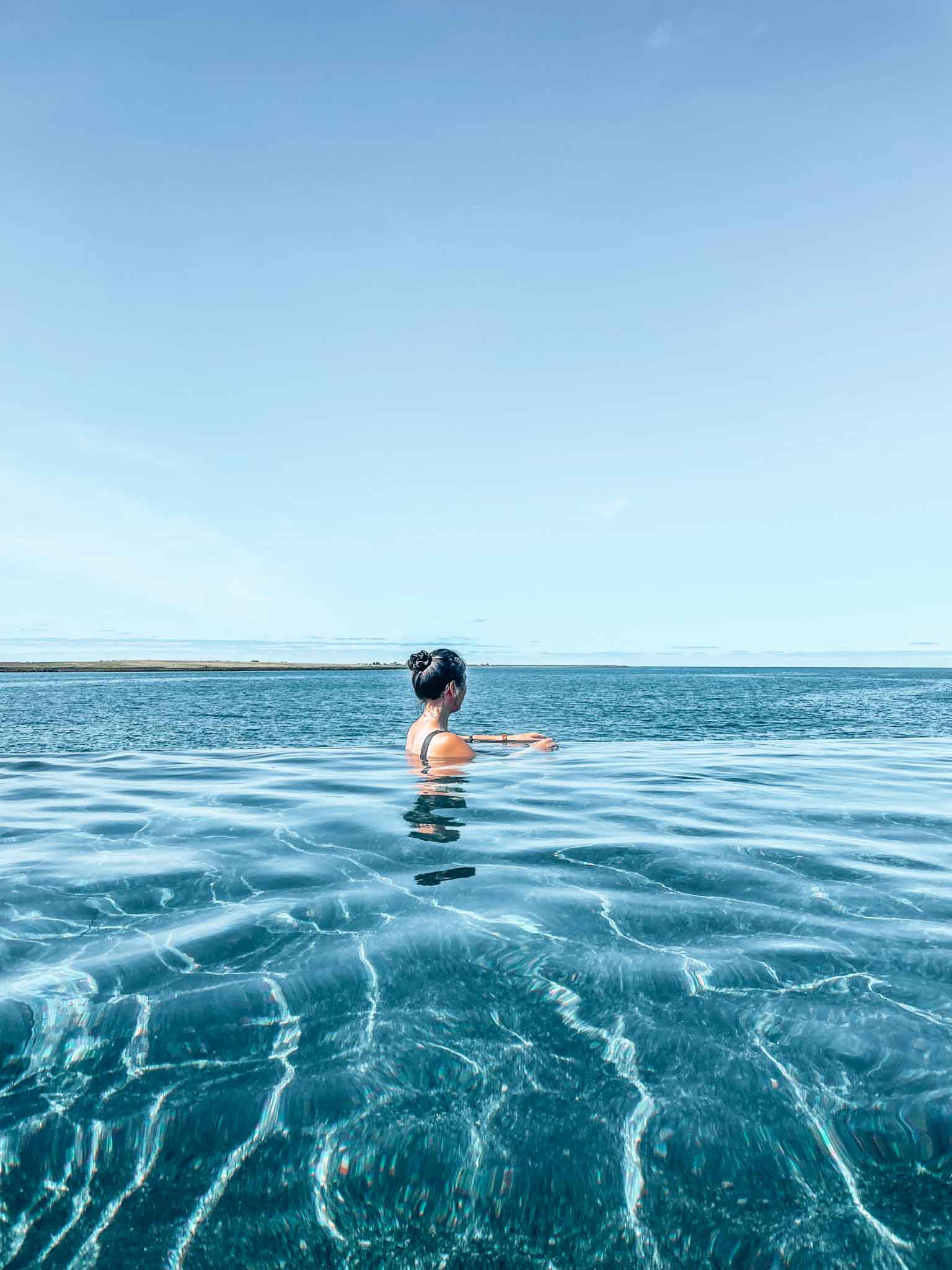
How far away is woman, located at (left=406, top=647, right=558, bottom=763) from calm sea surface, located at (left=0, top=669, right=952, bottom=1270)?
3.11 metres

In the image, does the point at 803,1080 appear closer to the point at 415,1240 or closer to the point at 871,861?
the point at 415,1240

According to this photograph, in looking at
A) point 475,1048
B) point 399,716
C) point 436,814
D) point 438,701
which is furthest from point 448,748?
point 399,716

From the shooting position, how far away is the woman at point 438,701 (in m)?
10.4

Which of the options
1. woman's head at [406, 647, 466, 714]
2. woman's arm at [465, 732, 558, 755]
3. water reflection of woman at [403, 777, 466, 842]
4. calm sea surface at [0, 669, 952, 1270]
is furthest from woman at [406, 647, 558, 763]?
calm sea surface at [0, 669, 952, 1270]

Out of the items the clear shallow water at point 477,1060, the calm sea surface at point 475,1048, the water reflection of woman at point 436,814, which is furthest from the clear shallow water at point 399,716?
the clear shallow water at point 477,1060

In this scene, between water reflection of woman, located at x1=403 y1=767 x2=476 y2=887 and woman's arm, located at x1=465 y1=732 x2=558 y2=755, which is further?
woman's arm, located at x1=465 y1=732 x2=558 y2=755

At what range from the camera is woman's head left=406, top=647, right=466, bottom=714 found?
34.0ft

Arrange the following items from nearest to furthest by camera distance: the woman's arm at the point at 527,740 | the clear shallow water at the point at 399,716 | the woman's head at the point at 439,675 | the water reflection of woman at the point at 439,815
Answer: the water reflection of woman at the point at 439,815, the woman's head at the point at 439,675, the woman's arm at the point at 527,740, the clear shallow water at the point at 399,716

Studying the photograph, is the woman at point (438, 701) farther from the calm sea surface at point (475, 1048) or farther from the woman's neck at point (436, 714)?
the calm sea surface at point (475, 1048)

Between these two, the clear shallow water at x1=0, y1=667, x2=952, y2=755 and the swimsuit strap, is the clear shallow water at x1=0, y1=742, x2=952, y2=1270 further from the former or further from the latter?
the clear shallow water at x1=0, y1=667, x2=952, y2=755

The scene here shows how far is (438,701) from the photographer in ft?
35.6

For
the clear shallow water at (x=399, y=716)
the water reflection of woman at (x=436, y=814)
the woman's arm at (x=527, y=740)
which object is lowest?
the clear shallow water at (x=399, y=716)

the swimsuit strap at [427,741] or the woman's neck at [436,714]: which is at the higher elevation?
the woman's neck at [436,714]

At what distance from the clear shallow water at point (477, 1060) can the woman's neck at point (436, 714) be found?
457cm
